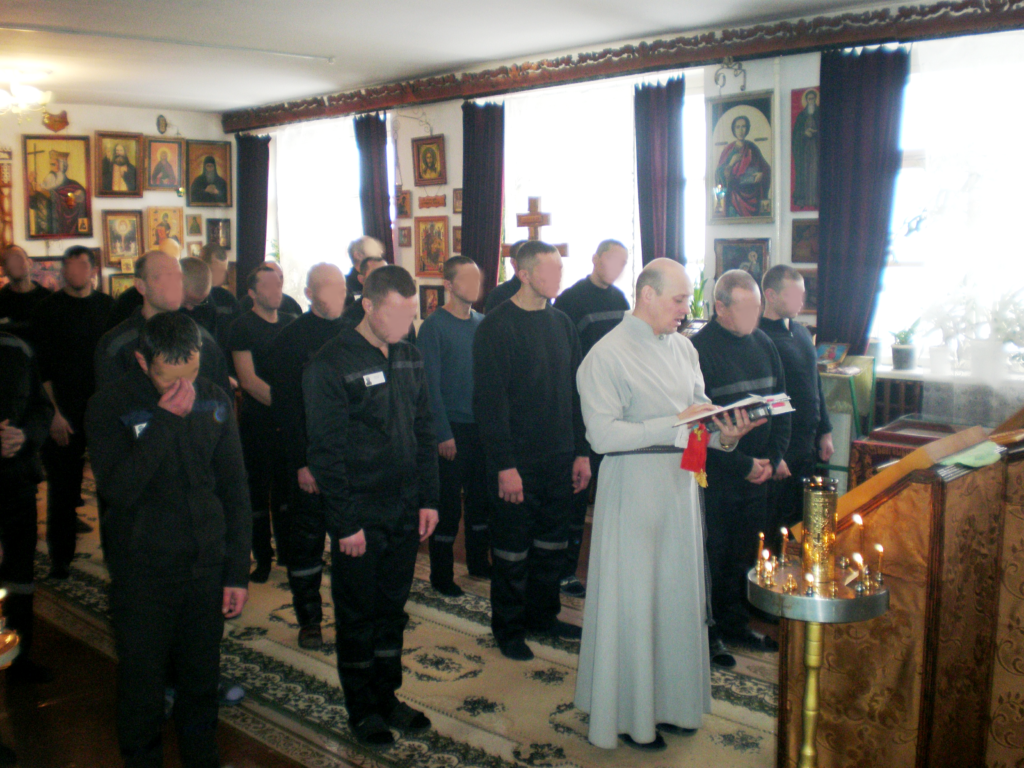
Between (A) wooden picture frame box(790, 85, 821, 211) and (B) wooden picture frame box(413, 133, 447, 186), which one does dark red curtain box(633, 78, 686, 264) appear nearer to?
(A) wooden picture frame box(790, 85, 821, 211)

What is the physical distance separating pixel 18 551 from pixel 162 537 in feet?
5.73

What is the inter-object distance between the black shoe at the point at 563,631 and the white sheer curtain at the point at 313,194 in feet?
24.4

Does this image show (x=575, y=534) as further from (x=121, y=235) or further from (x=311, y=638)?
(x=121, y=235)

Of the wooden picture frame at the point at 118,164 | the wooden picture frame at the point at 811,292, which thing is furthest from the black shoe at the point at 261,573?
the wooden picture frame at the point at 118,164

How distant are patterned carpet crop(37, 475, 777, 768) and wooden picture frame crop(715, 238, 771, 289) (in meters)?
3.57

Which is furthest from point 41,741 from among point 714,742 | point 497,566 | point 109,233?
point 109,233

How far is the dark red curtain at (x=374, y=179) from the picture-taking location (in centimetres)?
1013

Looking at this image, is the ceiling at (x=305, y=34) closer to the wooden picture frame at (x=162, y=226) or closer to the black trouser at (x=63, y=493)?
the wooden picture frame at (x=162, y=226)

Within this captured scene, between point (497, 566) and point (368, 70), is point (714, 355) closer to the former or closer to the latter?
point (497, 566)

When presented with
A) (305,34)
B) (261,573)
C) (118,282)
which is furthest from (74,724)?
(118,282)

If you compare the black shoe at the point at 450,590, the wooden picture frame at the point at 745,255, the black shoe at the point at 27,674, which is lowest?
the black shoe at the point at 27,674

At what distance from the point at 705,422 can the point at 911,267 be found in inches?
164

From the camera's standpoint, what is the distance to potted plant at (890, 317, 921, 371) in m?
6.42

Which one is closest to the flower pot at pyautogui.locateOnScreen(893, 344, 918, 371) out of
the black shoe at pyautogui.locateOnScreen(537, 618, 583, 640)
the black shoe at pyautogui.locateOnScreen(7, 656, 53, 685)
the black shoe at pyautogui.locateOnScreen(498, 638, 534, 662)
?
the black shoe at pyautogui.locateOnScreen(537, 618, 583, 640)
